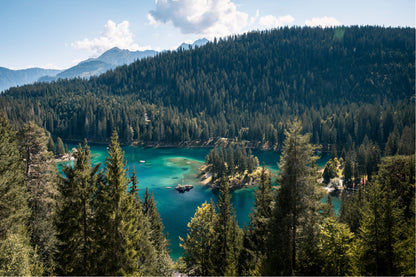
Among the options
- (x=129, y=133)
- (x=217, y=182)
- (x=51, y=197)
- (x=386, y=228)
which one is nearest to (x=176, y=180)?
(x=217, y=182)

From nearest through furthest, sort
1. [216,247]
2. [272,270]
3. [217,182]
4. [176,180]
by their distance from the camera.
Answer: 1. [272,270]
2. [216,247]
3. [217,182]
4. [176,180]

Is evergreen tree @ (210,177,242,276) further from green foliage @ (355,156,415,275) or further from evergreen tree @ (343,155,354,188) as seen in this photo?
evergreen tree @ (343,155,354,188)

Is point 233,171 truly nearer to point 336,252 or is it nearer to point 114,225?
point 336,252

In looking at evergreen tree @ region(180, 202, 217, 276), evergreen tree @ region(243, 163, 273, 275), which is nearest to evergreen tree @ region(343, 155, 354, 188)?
evergreen tree @ region(243, 163, 273, 275)

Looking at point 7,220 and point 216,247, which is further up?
point 7,220

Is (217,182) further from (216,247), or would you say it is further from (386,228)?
(386,228)

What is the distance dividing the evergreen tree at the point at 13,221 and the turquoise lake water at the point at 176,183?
114 ft

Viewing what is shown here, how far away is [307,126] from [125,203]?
16883 centimetres

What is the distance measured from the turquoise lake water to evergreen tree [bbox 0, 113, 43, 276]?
34756 millimetres

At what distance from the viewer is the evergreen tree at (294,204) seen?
22.4 m

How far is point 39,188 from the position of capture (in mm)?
32625

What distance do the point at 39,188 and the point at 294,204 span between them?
3117cm

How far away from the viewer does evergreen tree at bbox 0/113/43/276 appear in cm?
2081

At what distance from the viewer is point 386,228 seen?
71.5ft
